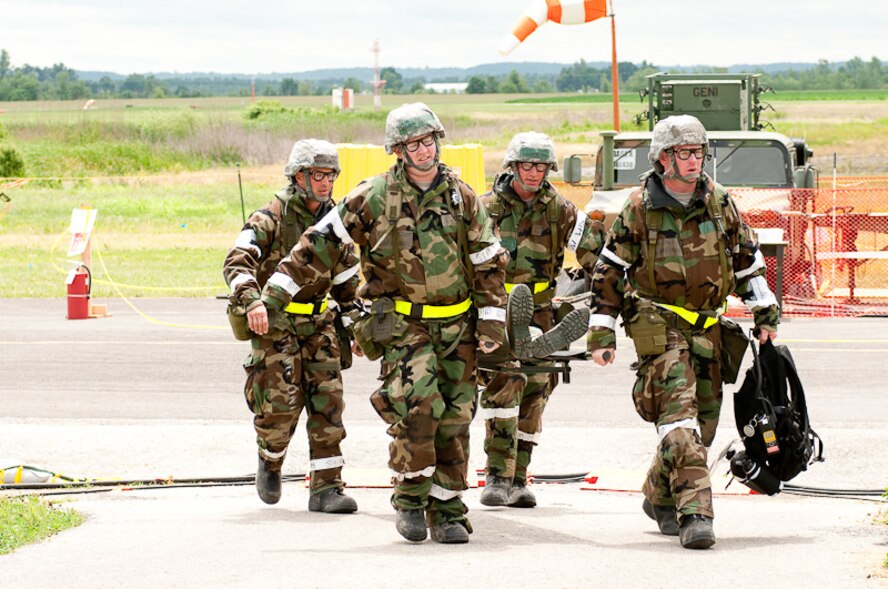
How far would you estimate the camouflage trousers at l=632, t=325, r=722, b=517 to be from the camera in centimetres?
742

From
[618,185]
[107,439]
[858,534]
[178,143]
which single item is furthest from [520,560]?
[178,143]

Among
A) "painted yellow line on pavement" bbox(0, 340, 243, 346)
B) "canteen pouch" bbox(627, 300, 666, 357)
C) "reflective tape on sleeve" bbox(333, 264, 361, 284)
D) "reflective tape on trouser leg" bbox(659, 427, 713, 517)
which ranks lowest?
"painted yellow line on pavement" bbox(0, 340, 243, 346)

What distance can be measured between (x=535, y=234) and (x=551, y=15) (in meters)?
14.4

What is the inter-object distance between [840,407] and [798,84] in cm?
18411

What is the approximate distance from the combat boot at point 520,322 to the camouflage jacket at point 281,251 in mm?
1073

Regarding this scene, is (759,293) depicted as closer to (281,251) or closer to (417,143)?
(417,143)

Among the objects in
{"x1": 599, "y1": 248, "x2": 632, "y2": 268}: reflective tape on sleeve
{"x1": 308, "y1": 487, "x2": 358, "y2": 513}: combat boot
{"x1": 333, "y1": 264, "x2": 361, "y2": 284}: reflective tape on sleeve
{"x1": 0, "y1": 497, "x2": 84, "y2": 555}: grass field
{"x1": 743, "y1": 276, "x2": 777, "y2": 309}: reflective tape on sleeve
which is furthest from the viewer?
{"x1": 333, "y1": 264, "x2": 361, "y2": 284}: reflective tape on sleeve

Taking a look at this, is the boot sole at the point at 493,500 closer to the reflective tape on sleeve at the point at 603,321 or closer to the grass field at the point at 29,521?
the reflective tape on sleeve at the point at 603,321

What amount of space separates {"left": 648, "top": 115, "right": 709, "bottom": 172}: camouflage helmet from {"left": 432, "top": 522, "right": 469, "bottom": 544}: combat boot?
6.66 feet

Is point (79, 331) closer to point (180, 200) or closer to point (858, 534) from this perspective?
point (858, 534)

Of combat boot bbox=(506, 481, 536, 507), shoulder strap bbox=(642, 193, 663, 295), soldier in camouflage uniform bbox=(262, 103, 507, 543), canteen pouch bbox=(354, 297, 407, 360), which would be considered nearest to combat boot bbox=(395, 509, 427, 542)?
soldier in camouflage uniform bbox=(262, 103, 507, 543)

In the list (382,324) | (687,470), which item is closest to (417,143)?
(382,324)

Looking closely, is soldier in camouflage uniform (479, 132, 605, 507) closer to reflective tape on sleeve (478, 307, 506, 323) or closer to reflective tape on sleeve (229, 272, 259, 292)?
reflective tape on sleeve (478, 307, 506, 323)

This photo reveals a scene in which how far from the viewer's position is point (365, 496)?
364 inches
